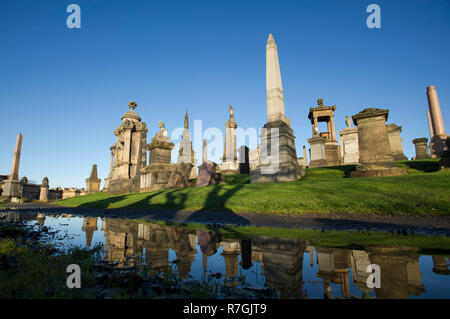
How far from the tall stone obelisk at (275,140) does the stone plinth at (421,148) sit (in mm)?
16454

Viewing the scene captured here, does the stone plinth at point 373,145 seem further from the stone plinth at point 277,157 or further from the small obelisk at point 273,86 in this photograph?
the small obelisk at point 273,86

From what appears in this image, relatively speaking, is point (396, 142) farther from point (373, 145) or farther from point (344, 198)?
point (344, 198)

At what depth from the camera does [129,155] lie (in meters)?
18.4

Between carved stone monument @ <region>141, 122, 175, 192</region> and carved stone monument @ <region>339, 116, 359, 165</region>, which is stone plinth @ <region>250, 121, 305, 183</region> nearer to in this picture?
carved stone monument @ <region>141, 122, 175, 192</region>

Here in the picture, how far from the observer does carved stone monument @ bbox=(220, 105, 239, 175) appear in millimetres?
23562

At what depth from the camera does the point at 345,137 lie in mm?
22062

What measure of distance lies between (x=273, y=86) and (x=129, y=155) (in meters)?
13.2

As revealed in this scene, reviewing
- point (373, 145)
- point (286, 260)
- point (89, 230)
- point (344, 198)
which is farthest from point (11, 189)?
point (373, 145)

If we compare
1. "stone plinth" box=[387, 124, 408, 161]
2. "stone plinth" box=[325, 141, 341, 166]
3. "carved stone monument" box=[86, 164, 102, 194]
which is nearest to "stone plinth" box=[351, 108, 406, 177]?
"stone plinth" box=[387, 124, 408, 161]

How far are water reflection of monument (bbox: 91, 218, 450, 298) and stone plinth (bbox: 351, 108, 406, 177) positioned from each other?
27.4 feet
